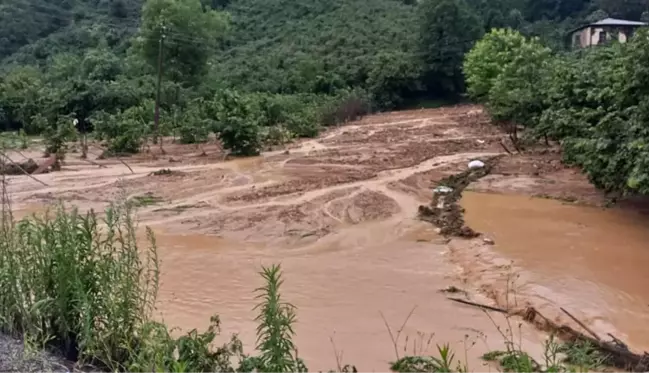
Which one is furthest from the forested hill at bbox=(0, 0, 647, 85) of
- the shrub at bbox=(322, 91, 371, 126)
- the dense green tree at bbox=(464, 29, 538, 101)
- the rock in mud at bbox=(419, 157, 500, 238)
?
the rock in mud at bbox=(419, 157, 500, 238)

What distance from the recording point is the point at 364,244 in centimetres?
1134

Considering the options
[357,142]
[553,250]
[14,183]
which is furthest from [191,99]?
[553,250]

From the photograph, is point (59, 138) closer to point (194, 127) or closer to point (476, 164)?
point (194, 127)

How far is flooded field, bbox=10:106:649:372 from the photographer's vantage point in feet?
24.9

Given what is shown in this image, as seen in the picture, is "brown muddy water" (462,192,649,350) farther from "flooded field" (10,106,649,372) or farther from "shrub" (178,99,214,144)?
"shrub" (178,99,214,144)

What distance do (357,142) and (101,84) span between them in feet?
40.1

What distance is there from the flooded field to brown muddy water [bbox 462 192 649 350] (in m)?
0.03

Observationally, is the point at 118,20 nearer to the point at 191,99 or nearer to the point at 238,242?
the point at 191,99

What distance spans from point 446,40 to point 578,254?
3477cm

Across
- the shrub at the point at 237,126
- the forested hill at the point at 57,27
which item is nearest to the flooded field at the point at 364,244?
the shrub at the point at 237,126

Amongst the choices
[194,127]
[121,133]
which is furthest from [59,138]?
[194,127]

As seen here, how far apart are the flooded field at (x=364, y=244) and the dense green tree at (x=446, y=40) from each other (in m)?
23.6

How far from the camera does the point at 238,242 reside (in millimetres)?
11430

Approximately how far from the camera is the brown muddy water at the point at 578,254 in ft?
25.9
